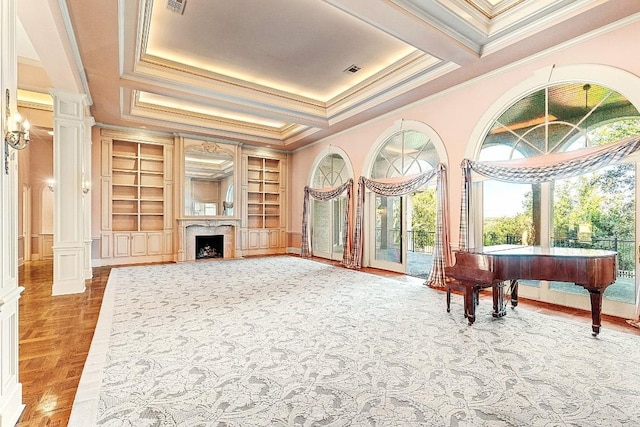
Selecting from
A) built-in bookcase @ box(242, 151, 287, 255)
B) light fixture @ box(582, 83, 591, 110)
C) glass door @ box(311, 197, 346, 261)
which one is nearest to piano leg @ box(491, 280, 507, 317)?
light fixture @ box(582, 83, 591, 110)

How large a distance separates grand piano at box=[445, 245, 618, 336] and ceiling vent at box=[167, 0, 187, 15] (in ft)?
14.2

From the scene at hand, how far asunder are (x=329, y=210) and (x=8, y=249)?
734 centimetres

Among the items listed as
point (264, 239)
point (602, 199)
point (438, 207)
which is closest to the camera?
point (602, 199)

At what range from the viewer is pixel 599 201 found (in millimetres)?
3980

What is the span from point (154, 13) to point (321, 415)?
4.81 m

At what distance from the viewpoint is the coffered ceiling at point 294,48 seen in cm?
363

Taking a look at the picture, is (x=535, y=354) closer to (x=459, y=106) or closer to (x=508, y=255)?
(x=508, y=255)

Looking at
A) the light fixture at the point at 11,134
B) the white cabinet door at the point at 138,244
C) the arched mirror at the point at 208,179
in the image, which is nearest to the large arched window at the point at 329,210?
the arched mirror at the point at 208,179

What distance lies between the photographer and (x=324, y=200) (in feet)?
29.2

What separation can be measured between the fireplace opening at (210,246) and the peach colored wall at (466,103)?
4.16 meters

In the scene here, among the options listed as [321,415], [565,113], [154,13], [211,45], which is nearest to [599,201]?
[565,113]

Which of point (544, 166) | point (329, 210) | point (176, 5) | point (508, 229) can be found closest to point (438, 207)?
point (508, 229)

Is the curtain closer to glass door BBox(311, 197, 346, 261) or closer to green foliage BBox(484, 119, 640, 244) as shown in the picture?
green foliage BBox(484, 119, 640, 244)

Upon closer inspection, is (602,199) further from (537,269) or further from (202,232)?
(202,232)
